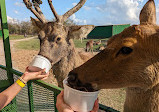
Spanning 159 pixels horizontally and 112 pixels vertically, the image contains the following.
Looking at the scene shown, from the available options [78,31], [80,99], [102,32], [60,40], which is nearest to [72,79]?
[80,99]

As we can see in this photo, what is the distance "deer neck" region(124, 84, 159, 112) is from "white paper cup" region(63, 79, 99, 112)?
0.80 m

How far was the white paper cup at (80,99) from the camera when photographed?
1.15 metres

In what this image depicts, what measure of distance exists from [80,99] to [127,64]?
27.2 inches

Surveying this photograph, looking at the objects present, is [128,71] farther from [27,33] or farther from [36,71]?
[27,33]

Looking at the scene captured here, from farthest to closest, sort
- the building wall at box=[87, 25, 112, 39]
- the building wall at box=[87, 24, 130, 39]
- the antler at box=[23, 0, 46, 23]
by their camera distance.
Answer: the building wall at box=[87, 25, 112, 39]
the building wall at box=[87, 24, 130, 39]
the antler at box=[23, 0, 46, 23]

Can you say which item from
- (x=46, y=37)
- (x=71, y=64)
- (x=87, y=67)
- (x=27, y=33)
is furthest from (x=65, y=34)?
(x=27, y=33)

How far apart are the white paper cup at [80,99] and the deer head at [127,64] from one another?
0.21 meters

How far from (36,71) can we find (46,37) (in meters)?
2.16

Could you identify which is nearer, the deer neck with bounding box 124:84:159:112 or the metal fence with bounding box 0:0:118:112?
the deer neck with bounding box 124:84:159:112

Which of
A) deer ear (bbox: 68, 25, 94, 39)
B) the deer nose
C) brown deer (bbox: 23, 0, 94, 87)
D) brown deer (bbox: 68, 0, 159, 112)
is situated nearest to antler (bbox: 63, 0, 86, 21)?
brown deer (bbox: 23, 0, 94, 87)

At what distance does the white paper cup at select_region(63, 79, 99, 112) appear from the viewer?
115 centimetres

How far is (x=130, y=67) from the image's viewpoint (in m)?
1.51

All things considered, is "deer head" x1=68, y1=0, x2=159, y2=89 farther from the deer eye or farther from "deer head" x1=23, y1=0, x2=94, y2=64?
"deer head" x1=23, y1=0, x2=94, y2=64

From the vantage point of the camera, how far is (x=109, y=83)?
1.60 meters
